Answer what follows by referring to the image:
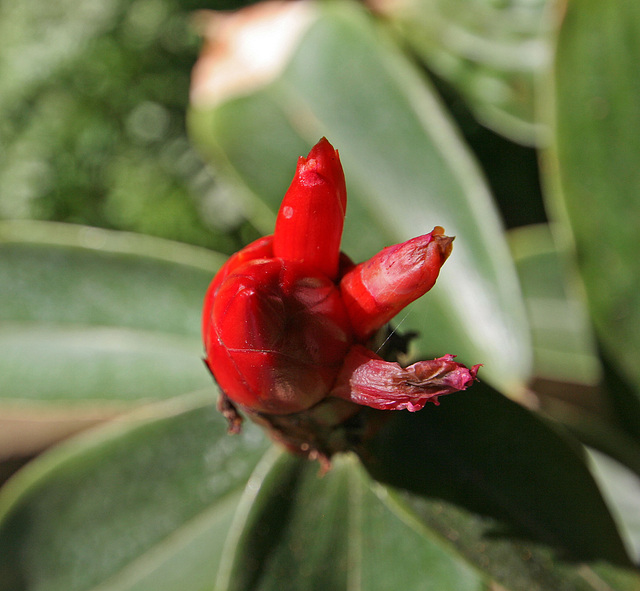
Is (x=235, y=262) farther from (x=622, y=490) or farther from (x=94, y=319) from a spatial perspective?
(x=622, y=490)

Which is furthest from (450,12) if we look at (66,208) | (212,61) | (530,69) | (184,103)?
(66,208)

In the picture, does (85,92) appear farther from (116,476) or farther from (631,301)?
(631,301)

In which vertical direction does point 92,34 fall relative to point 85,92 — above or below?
above

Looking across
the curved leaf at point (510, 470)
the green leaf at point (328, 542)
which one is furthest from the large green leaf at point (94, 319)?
the curved leaf at point (510, 470)

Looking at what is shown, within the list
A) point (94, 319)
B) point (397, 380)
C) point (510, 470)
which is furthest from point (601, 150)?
point (94, 319)

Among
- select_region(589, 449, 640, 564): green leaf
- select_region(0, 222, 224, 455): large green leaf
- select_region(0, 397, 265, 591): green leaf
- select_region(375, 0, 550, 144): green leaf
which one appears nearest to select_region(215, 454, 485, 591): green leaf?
select_region(0, 397, 265, 591): green leaf

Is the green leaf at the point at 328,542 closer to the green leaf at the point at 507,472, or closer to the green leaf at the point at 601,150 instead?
the green leaf at the point at 507,472

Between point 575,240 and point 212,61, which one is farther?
point 212,61
